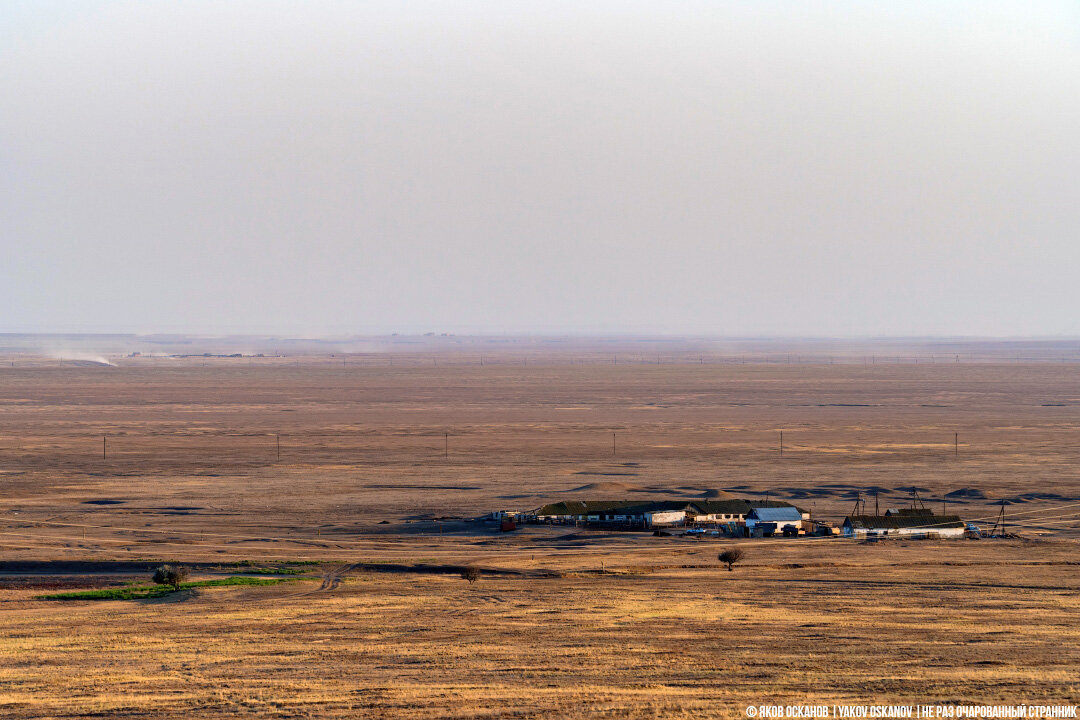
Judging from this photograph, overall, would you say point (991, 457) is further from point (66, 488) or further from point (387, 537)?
point (66, 488)

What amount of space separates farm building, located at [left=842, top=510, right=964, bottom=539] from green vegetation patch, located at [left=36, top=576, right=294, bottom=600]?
2428 cm

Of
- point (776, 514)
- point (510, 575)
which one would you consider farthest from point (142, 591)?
point (776, 514)

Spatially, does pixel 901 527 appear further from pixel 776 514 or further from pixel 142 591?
pixel 142 591

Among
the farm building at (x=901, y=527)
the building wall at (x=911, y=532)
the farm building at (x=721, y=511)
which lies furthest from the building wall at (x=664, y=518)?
the building wall at (x=911, y=532)

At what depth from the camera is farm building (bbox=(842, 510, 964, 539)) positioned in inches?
1849

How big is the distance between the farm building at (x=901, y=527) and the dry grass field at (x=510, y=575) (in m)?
1.21

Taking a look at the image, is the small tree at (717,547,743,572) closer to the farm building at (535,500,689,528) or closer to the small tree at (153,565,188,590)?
the farm building at (535,500,689,528)

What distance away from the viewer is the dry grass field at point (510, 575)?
922 inches

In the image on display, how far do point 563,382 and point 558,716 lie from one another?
139689mm

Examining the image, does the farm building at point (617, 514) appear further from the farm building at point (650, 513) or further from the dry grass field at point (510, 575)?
the dry grass field at point (510, 575)

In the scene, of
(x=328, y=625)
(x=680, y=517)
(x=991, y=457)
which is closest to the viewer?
(x=328, y=625)

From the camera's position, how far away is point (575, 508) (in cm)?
5116

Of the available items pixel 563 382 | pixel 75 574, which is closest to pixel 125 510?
pixel 75 574

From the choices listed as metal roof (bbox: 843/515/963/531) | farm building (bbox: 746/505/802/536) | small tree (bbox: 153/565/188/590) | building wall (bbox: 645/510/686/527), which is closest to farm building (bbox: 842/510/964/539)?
metal roof (bbox: 843/515/963/531)
